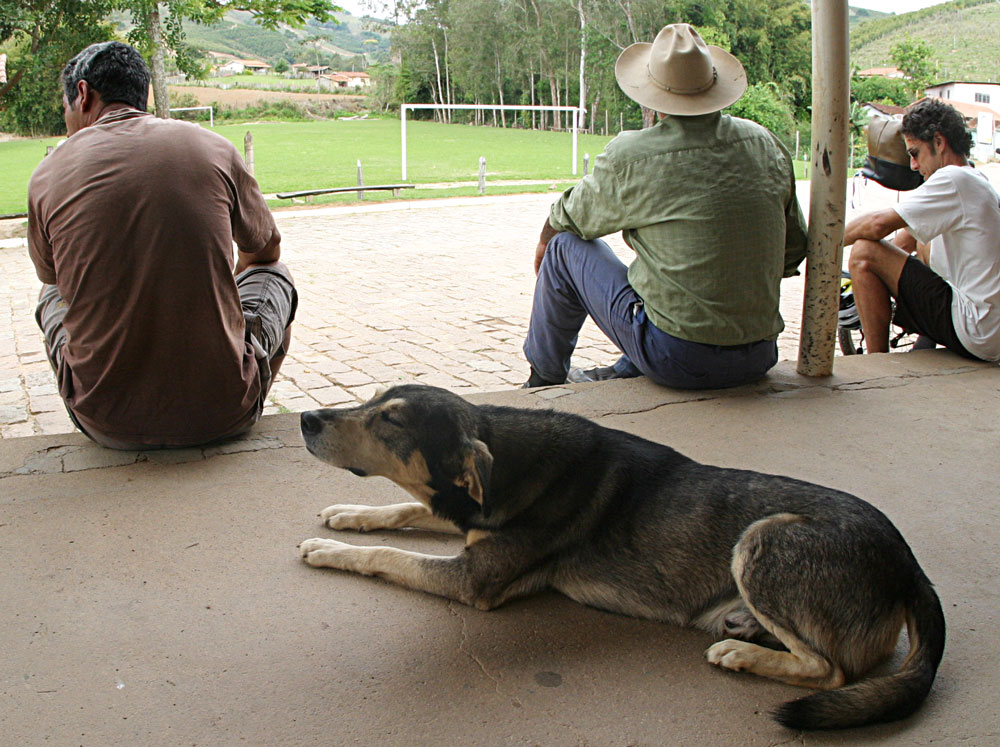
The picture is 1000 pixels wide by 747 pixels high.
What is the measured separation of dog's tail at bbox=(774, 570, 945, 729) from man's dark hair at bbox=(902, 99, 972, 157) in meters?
3.56

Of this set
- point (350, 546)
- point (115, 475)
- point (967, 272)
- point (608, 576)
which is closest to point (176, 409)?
point (115, 475)

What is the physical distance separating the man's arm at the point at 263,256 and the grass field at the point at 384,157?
17737 millimetres

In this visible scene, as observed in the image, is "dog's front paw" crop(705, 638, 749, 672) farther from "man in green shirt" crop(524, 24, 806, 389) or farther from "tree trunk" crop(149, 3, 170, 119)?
"tree trunk" crop(149, 3, 170, 119)

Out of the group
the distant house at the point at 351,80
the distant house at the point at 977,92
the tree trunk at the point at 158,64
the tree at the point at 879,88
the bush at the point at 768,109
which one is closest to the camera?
the distant house at the point at 977,92

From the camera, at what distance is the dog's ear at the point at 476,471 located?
101 inches

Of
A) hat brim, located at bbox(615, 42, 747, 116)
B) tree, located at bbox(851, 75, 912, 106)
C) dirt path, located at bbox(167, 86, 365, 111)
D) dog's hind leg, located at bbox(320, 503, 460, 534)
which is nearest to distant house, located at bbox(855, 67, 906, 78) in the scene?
tree, located at bbox(851, 75, 912, 106)

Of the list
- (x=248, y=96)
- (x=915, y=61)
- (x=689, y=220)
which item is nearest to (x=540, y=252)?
(x=689, y=220)

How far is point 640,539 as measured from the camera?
2668 millimetres

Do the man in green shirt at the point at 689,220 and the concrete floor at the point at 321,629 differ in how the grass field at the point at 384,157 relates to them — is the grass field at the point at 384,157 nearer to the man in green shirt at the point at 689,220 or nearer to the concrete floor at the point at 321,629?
the man in green shirt at the point at 689,220

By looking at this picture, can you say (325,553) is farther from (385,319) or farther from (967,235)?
(385,319)

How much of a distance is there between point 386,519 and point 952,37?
21.6 meters

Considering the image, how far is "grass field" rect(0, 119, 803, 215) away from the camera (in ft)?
84.9

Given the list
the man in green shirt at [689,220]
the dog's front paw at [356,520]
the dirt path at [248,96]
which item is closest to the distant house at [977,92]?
the man in green shirt at [689,220]

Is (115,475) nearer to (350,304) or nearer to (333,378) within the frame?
(333,378)
